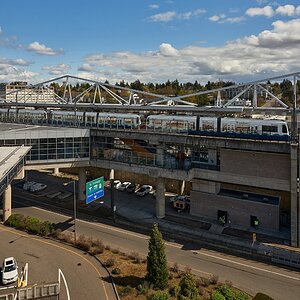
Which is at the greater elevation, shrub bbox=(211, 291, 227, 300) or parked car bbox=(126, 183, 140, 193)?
parked car bbox=(126, 183, 140, 193)

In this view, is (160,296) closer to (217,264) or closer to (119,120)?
(217,264)

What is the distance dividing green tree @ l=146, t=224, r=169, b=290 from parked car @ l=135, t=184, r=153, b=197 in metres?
24.9

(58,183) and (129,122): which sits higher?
(129,122)

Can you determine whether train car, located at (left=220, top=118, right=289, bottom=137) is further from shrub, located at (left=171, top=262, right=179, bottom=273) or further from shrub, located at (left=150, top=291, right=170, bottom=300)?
shrub, located at (left=150, top=291, right=170, bottom=300)

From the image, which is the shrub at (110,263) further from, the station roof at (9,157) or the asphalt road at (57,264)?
the station roof at (9,157)

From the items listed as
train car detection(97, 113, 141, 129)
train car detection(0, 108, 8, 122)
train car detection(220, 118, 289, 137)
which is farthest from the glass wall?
train car detection(0, 108, 8, 122)

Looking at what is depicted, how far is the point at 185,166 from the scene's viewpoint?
39719mm

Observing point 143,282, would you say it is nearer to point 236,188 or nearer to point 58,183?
point 236,188

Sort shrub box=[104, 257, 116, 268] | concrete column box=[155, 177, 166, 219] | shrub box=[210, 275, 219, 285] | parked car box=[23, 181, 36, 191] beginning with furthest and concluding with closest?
parked car box=[23, 181, 36, 191] → concrete column box=[155, 177, 166, 219] → shrub box=[104, 257, 116, 268] → shrub box=[210, 275, 219, 285]

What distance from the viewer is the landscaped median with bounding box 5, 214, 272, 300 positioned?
2358 cm

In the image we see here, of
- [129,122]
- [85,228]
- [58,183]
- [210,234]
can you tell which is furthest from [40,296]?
[58,183]

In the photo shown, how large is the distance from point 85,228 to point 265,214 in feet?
67.7

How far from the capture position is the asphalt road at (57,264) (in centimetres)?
2503

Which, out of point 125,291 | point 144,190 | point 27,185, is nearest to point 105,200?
point 144,190
